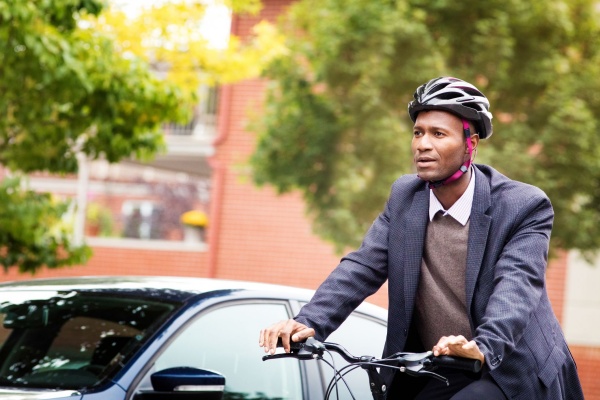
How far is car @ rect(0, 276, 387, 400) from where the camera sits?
4.21 meters

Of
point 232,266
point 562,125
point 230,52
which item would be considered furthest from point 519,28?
point 232,266

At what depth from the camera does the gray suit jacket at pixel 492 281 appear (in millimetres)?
3281

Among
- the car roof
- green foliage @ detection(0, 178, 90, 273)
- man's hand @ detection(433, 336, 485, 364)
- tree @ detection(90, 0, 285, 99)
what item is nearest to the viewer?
man's hand @ detection(433, 336, 485, 364)

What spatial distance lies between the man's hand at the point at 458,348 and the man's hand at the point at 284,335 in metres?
0.51

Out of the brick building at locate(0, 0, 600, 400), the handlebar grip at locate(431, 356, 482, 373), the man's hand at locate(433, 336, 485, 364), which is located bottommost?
the brick building at locate(0, 0, 600, 400)

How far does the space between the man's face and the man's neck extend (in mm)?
105

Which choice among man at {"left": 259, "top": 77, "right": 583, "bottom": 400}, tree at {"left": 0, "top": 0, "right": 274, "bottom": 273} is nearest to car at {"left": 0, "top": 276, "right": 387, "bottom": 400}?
man at {"left": 259, "top": 77, "right": 583, "bottom": 400}

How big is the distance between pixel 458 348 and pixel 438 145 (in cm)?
74

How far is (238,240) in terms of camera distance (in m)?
20.0

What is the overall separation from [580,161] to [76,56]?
6.90m

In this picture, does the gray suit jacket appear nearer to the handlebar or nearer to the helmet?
the handlebar

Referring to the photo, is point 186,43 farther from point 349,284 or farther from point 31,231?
point 349,284

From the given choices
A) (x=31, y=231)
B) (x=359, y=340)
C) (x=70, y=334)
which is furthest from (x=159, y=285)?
(x=31, y=231)

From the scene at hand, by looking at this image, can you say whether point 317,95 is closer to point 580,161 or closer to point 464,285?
point 580,161
